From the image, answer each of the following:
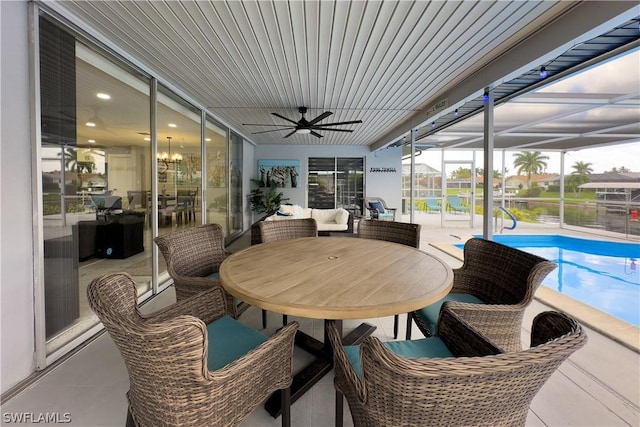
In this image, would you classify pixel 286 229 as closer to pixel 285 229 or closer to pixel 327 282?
pixel 285 229

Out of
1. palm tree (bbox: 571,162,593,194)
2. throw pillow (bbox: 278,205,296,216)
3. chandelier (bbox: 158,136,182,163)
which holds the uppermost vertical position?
palm tree (bbox: 571,162,593,194)

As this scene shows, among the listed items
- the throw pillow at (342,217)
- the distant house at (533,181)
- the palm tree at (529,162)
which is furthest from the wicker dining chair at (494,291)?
the palm tree at (529,162)

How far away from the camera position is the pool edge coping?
82.4 inches

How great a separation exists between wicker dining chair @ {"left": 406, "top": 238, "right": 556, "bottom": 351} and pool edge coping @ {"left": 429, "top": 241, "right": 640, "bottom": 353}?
140 cm

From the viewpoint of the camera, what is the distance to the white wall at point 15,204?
1.62 metres

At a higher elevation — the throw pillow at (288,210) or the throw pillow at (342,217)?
the throw pillow at (288,210)

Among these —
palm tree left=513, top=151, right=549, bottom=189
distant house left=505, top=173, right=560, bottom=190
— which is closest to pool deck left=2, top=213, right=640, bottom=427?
distant house left=505, top=173, right=560, bottom=190

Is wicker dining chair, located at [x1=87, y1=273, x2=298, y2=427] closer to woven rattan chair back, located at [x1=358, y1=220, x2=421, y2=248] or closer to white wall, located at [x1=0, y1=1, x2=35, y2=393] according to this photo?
white wall, located at [x1=0, y1=1, x2=35, y2=393]

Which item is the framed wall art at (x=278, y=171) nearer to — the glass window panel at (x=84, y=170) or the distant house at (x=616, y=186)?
the glass window panel at (x=84, y=170)

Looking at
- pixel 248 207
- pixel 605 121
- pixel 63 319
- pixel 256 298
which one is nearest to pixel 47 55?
pixel 63 319

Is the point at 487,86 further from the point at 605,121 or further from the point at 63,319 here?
the point at 63,319

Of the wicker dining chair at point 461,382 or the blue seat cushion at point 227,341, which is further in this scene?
the blue seat cushion at point 227,341

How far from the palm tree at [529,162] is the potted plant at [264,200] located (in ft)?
25.7

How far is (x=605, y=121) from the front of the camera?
17.0ft
